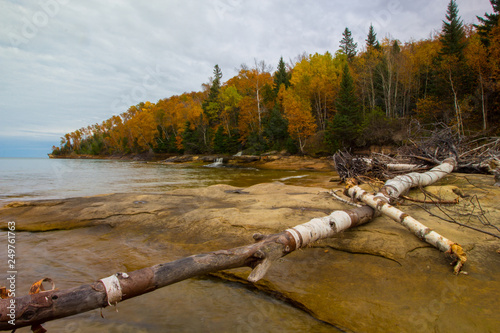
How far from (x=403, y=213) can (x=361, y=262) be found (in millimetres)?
1005

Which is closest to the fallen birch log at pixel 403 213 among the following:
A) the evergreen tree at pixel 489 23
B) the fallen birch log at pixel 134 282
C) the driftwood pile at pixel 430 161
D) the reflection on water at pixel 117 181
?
the driftwood pile at pixel 430 161

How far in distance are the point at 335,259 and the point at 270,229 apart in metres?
1.19

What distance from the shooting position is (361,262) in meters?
2.97

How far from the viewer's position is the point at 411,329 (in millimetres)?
1974

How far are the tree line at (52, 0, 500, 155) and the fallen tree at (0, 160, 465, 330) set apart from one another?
975 cm

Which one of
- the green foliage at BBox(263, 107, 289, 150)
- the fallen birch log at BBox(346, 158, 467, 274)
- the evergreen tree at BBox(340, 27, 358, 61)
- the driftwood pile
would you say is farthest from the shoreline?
the evergreen tree at BBox(340, 27, 358, 61)

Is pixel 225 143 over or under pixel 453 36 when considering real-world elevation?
under

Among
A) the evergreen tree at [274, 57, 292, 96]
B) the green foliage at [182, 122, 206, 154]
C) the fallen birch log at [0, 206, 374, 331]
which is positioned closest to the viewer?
the fallen birch log at [0, 206, 374, 331]

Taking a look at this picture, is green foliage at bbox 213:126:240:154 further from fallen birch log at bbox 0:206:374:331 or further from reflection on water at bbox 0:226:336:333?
fallen birch log at bbox 0:206:374:331

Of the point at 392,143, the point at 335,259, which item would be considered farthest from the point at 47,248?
the point at 392,143

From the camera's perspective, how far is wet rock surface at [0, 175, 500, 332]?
2.12 metres

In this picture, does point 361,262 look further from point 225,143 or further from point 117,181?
point 225,143

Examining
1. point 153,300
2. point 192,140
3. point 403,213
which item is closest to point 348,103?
point 403,213

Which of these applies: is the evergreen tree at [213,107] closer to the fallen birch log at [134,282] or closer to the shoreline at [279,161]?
the shoreline at [279,161]
